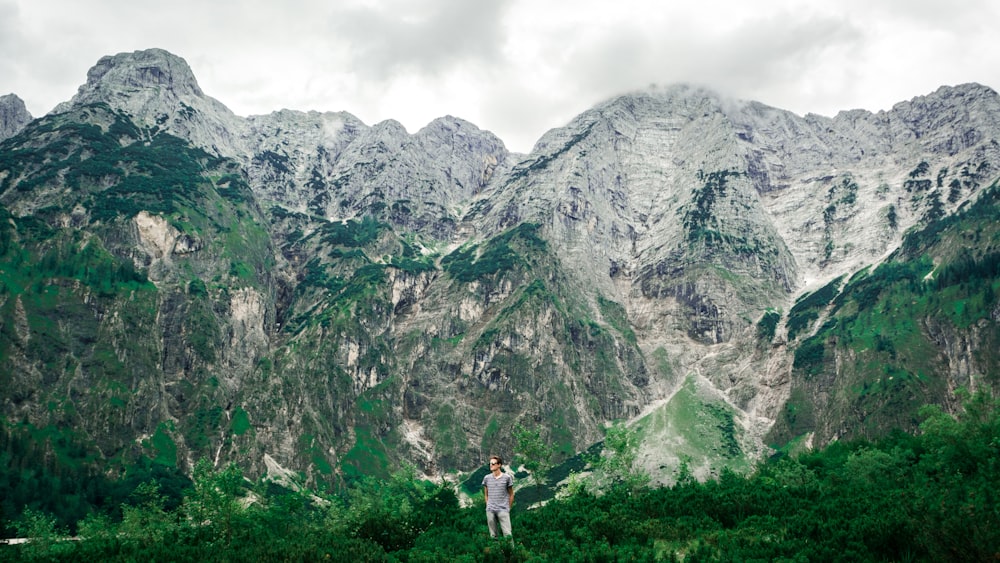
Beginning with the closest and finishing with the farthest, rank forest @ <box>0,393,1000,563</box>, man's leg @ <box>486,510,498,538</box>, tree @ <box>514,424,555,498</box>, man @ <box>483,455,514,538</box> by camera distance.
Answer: forest @ <box>0,393,1000,563</box> < man @ <box>483,455,514,538</box> < man's leg @ <box>486,510,498,538</box> < tree @ <box>514,424,555,498</box>

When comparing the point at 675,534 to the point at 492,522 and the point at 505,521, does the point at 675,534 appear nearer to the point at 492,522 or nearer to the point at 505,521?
the point at 505,521

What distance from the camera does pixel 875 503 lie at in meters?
26.0

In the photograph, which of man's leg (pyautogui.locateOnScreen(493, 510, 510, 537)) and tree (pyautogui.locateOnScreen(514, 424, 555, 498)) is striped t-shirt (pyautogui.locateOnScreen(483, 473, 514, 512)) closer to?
man's leg (pyautogui.locateOnScreen(493, 510, 510, 537))

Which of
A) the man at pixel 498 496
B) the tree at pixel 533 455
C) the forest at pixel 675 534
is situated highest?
the man at pixel 498 496

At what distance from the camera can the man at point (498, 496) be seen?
22984mm

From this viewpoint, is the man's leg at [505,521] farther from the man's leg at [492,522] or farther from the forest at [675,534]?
the forest at [675,534]

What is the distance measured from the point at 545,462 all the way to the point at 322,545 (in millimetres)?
80486

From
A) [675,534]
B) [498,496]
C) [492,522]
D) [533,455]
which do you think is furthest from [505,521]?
[533,455]

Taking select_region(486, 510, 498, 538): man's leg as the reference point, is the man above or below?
above

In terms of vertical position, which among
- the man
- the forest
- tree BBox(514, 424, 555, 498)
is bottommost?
tree BBox(514, 424, 555, 498)

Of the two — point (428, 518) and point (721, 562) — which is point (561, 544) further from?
point (428, 518)

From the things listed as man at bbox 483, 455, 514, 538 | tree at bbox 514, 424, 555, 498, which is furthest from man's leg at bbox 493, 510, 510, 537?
tree at bbox 514, 424, 555, 498

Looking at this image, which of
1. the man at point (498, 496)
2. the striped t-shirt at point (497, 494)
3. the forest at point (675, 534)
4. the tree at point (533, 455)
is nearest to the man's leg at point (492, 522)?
the man at point (498, 496)

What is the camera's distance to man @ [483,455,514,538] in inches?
905
